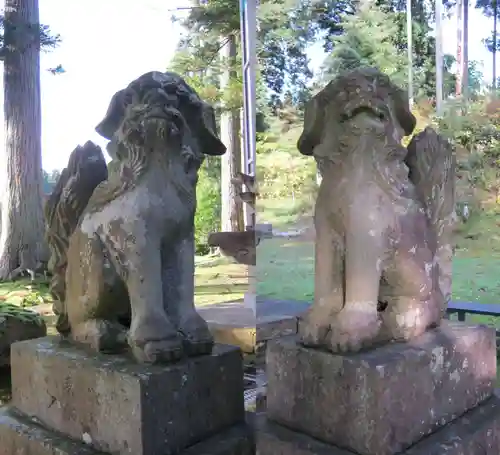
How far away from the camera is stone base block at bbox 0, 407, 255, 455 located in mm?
1192

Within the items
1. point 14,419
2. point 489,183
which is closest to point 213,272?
point 489,183

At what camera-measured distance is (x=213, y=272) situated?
685 centimetres

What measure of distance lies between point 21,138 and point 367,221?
5.42 m

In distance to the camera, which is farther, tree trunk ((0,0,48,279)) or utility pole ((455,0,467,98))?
tree trunk ((0,0,48,279))

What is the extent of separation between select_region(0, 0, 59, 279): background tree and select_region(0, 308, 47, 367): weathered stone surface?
9.00ft

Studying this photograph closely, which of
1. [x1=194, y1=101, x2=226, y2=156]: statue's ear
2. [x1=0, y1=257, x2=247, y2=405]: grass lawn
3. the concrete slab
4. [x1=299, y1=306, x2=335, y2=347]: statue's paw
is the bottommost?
[x1=0, y1=257, x2=247, y2=405]: grass lawn

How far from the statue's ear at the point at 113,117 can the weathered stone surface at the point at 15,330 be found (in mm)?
2176

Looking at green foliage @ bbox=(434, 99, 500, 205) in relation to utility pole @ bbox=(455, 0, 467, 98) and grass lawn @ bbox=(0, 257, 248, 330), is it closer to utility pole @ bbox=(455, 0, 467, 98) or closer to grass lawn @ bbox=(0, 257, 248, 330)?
utility pole @ bbox=(455, 0, 467, 98)

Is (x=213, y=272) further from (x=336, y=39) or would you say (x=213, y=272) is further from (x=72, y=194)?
(x=72, y=194)

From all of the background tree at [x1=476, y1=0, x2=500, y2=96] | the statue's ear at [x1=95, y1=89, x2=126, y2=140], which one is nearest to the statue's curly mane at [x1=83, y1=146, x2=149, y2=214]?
the statue's ear at [x1=95, y1=89, x2=126, y2=140]

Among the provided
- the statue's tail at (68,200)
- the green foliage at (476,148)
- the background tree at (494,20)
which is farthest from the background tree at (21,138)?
the statue's tail at (68,200)

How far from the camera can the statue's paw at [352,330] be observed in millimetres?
1078

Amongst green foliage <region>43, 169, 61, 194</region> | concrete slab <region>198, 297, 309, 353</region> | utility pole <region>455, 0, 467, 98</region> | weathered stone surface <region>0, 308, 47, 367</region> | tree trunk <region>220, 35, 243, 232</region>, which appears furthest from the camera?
tree trunk <region>220, 35, 243, 232</region>

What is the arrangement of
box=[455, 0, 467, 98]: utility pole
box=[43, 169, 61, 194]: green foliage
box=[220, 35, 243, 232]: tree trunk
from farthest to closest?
box=[220, 35, 243, 232]: tree trunk
box=[43, 169, 61, 194]: green foliage
box=[455, 0, 467, 98]: utility pole
